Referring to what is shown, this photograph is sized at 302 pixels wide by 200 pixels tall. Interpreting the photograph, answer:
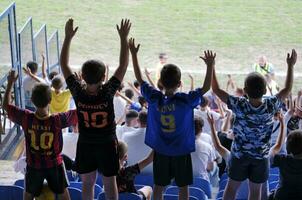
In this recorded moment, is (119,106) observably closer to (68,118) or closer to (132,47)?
(132,47)

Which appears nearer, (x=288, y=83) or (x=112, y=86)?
(x=112, y=86)

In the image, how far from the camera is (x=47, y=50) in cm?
1588

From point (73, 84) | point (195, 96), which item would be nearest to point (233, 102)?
point (195, 96)

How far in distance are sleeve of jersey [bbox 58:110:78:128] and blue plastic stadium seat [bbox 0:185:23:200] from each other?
834mm

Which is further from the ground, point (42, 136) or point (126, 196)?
point (42, 136)

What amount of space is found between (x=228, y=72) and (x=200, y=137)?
38.7 feet

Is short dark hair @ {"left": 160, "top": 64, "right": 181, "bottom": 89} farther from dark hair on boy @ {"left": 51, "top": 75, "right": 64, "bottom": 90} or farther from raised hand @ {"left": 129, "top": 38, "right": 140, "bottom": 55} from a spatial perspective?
dark hair on boy @ {"left": 51, "top": 75, "right": 64, "bottom": 90}

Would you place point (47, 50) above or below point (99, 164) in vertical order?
above

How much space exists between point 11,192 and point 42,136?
2.59 feet

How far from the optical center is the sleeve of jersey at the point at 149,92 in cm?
618

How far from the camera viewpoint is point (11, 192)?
6.48 m

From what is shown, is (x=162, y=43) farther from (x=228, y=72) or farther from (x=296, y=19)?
(x=296, y=19)

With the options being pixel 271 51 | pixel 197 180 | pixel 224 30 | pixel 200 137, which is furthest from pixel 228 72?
pixel 197 180

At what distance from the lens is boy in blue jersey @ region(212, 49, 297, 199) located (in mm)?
6137
